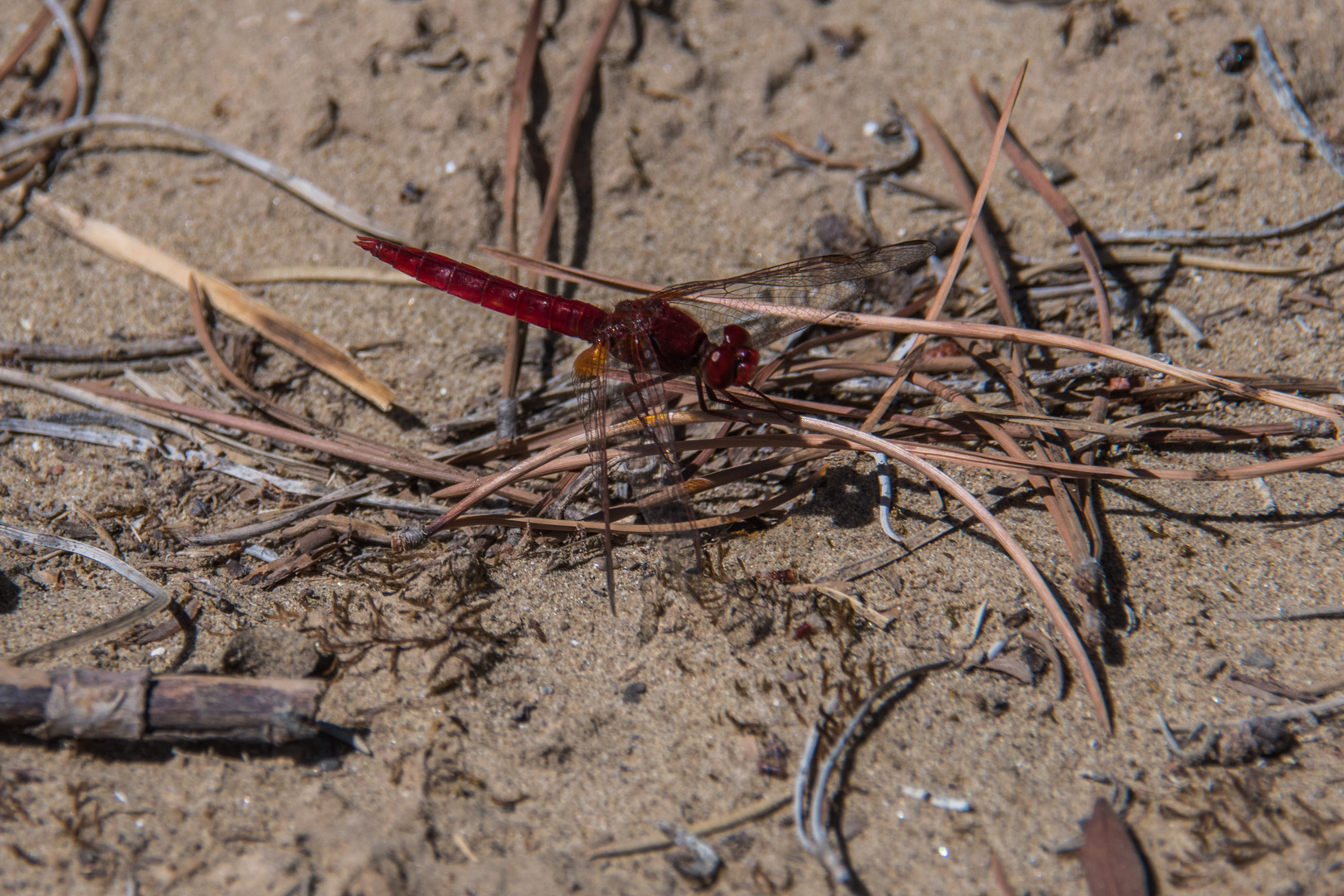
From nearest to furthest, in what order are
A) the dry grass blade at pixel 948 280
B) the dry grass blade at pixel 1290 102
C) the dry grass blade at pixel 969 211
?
the dry grass blade at pixel 948 280 → the dry grass blade at pixel 969 211 → the dry grass blade at pixel 1290 102

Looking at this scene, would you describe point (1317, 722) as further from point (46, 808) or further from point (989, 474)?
point (46, 808)

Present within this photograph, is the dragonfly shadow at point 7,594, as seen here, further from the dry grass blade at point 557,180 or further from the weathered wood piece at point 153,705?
the dry grass blade at point 557,180

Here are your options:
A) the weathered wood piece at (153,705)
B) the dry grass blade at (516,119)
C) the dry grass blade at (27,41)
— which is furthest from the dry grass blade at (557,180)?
the dry grass blade at (27,41)

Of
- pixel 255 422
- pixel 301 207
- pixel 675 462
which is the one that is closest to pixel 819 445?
pixel 675 462

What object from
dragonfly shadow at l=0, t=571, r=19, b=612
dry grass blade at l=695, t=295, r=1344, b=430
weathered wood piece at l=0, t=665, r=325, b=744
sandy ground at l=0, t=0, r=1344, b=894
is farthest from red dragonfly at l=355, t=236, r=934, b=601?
dragonfly shadow at l=0, t=571, r=19, b=612

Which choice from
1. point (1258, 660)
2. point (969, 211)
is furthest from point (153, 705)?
point (969, 211)

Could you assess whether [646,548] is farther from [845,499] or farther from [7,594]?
[7,594]
